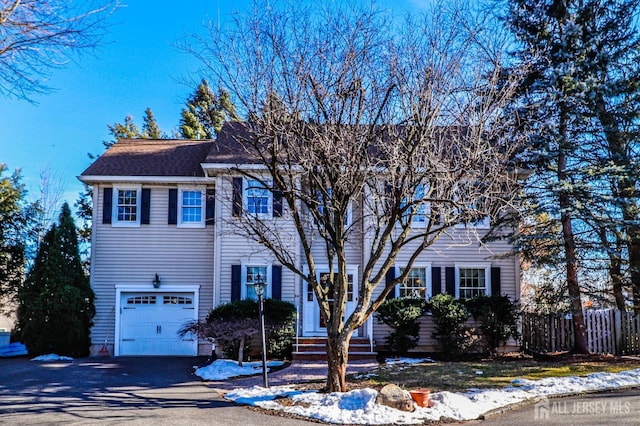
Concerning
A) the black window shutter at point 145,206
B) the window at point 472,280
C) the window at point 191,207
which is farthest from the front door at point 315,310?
the black window shutter at point 145,206

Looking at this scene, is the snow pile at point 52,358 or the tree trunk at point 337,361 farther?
the snow pile at point 52,358

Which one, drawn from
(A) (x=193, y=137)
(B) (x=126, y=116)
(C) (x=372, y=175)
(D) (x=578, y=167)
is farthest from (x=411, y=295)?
(B) (x=126, y=116)

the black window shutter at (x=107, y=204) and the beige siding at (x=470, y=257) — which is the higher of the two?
the black window shutter at (x=107, y=204)

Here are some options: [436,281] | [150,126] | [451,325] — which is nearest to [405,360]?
[451,325]

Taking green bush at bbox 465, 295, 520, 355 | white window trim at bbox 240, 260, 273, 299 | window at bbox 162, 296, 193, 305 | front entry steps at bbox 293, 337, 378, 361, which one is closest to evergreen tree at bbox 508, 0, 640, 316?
green bush at bbox 465, 295, 520, 355

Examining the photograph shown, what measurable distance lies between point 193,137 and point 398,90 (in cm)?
2095

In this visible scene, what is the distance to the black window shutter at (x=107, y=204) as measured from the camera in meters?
17.7

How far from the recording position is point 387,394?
941 centimetres

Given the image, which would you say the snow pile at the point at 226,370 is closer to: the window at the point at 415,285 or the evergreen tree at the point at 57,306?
the window at the point at 415,285

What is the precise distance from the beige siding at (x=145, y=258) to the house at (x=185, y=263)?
0.03m

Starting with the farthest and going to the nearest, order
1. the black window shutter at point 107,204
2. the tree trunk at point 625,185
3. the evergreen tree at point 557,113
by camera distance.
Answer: the black window shutter at point 107,204 < the evergreen tree at point 557,113 < the tree trunk at point 625,185

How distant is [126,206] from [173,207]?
1497 millimetres

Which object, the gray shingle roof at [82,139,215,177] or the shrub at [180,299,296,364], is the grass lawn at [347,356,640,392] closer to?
the shrub at [180,299,296,364]

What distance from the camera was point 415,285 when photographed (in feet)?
57.4
